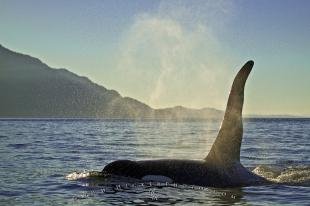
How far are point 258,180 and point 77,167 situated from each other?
7308 millimetres

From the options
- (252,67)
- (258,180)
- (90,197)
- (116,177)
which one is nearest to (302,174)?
(258,180)

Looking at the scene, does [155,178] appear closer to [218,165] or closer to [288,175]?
[218,165]

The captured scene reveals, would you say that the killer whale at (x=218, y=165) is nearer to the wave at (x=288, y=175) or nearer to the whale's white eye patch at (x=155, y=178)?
the whale's white eye patch at (x=155, y=178)

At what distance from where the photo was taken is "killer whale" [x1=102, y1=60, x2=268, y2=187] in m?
15.9

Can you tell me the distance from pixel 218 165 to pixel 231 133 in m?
1.14

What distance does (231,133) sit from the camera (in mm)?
17344

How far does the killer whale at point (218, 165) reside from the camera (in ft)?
52.1

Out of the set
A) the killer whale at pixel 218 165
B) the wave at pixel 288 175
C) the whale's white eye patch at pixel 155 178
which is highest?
the killer whale at pixel 218 165

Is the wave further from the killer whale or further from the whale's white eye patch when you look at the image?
the whale's white eye patch

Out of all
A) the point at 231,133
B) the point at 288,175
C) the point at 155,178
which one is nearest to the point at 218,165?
the point at 231,133

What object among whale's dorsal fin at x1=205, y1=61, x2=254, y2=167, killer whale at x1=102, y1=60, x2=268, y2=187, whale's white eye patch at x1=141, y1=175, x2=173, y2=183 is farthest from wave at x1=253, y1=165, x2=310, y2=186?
whale's white eye patch at x1=141, y1=175, x2=173, y2=183

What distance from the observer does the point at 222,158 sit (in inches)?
673

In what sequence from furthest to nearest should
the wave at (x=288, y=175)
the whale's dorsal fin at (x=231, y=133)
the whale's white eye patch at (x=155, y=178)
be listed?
the wave at (x=288, y=175)
the whale's dorsal fin at (x=231, y=133)
the whale's white eye patch at (x=155, y=178)

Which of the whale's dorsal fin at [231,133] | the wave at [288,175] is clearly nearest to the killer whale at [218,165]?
the whale's dorsal fin at [231,133]
